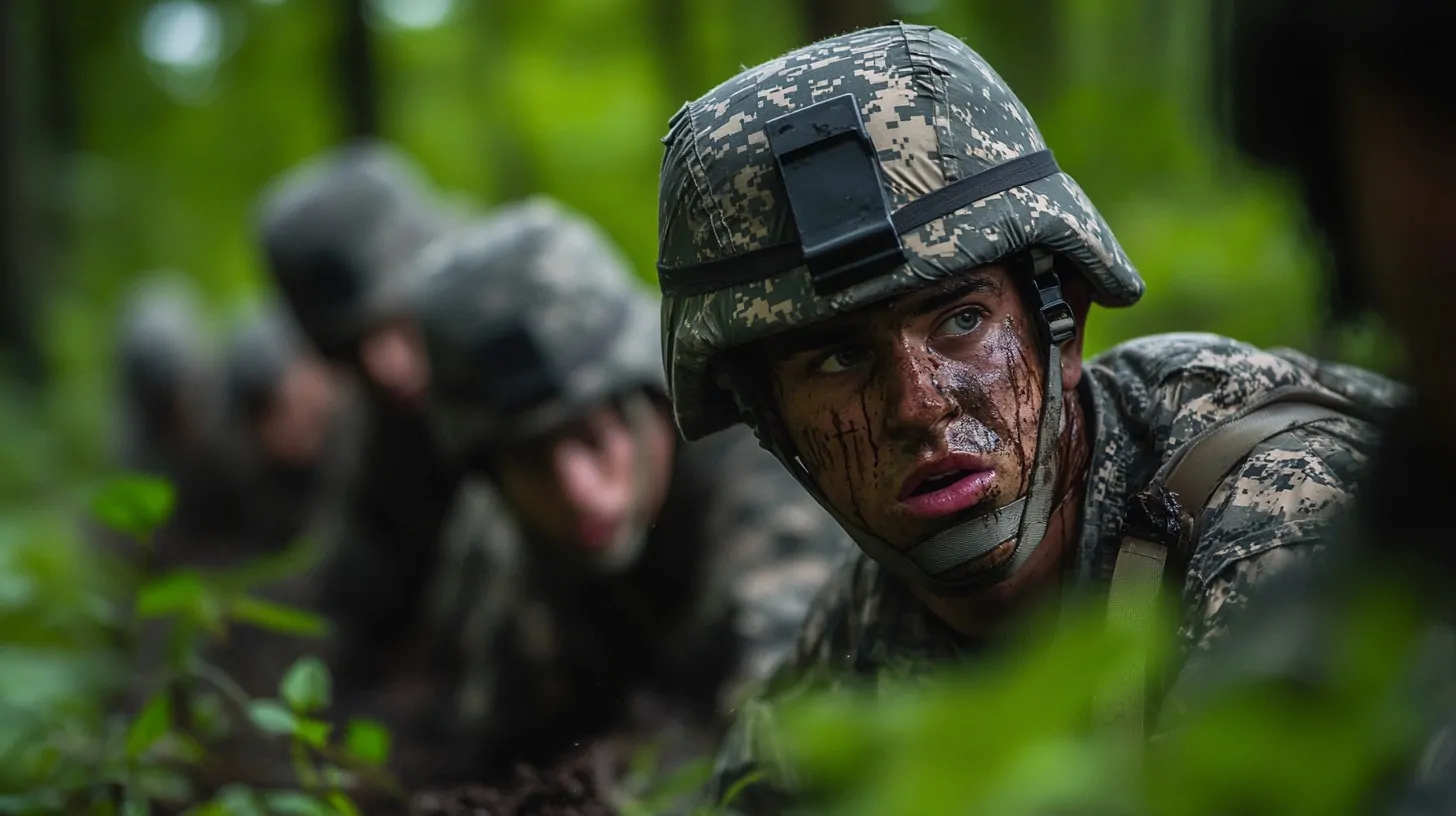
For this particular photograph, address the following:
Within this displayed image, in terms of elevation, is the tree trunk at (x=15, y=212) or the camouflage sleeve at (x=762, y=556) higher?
the tree trunk at (x=15, y=212)

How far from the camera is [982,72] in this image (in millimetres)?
2805

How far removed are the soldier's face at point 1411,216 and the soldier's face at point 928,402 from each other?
1087 mm

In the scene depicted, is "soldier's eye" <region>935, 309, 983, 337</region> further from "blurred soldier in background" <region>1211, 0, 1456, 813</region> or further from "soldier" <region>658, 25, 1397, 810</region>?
"blurred soldier in background" <region>1211, 0, 1456, 813</region>

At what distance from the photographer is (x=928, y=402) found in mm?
2514

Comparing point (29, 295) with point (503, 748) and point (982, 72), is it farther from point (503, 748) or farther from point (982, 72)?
point (982, 72)

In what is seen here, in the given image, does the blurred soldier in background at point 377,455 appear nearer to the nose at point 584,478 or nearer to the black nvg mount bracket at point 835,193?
the nose at point 584,478

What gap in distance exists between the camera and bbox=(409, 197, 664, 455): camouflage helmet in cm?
517

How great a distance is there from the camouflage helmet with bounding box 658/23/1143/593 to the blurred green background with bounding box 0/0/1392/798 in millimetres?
5052

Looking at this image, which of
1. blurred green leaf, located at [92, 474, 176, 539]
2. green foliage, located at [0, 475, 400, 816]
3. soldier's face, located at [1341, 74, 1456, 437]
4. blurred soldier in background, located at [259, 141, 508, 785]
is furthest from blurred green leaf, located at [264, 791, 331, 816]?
blurred soldier in background, located at [259, 141, 508, 785]

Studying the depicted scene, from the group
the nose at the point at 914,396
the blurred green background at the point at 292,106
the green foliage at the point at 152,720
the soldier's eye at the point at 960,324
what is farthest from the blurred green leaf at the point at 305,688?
the blurred green background at the point at 292,106

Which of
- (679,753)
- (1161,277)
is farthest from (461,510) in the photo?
(1161,277)

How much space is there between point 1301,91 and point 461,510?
5.97 meters

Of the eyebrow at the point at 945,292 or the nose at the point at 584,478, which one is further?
the nose at the point at 584,478

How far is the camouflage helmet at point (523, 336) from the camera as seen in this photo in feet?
17.0
